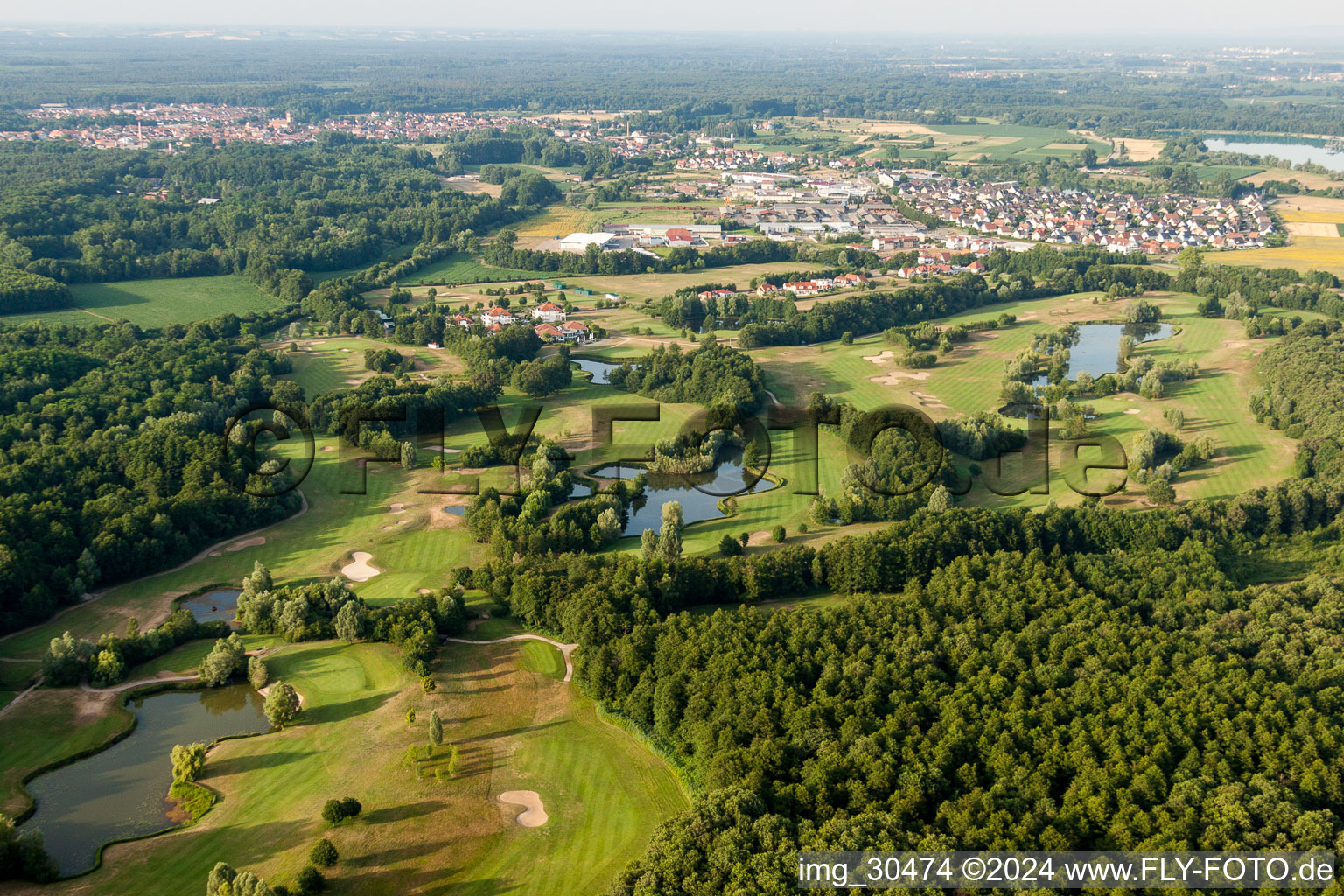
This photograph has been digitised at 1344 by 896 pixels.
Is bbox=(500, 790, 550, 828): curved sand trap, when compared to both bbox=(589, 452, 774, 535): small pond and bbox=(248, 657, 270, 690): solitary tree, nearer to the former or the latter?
bbox=(248, 657, 270, 690): solitary tree

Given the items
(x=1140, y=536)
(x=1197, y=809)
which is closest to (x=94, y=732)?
(x=1197, y=809)

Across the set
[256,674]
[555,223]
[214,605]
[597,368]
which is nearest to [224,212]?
[555,223]

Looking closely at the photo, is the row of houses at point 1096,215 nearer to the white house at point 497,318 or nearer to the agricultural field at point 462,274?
the agricultural field at point 462,274

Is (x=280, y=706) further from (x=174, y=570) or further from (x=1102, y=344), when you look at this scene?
(x=1102, y=344)

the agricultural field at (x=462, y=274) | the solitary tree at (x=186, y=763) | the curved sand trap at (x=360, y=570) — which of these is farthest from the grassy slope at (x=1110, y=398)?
the solitary tree at (x=186, y=763)

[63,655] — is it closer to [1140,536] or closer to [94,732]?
[94,732]
